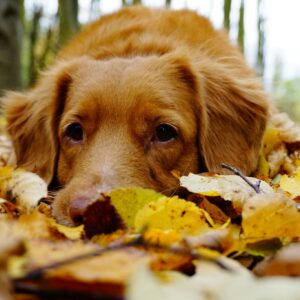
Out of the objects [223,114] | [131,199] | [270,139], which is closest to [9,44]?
[270,139]

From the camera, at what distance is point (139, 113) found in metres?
3.64

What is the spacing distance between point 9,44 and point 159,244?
8941mm

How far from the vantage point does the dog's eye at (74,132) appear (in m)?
3.88

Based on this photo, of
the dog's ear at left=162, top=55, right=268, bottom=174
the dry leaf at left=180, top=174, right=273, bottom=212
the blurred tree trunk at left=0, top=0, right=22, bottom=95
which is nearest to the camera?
the dry leaf at left=180, top=174, right=273, bottom=212

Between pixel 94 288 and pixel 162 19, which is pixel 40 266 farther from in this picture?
pixel 162 19

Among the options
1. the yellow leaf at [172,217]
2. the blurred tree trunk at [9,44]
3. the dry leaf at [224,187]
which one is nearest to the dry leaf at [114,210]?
the yellow leaf at [172,217]

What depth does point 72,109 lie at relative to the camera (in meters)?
3.93

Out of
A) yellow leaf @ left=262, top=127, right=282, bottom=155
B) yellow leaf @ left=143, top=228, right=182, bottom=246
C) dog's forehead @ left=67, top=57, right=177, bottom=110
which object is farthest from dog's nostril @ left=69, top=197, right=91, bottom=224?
yellow leaf @ left=262, top=127, right=282, bottom=155

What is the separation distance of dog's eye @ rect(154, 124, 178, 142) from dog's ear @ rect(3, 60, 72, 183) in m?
0.86

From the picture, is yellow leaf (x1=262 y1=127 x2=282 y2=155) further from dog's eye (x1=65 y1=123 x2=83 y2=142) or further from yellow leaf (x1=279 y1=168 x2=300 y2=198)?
dog's eye (x1=65 y1=123 x2=83 y2=142)

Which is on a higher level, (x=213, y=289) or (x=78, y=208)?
(x=213, y=289)

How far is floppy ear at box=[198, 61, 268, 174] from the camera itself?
4043mm

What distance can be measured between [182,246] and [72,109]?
2126 mm

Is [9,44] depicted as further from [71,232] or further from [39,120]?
[71,232]
